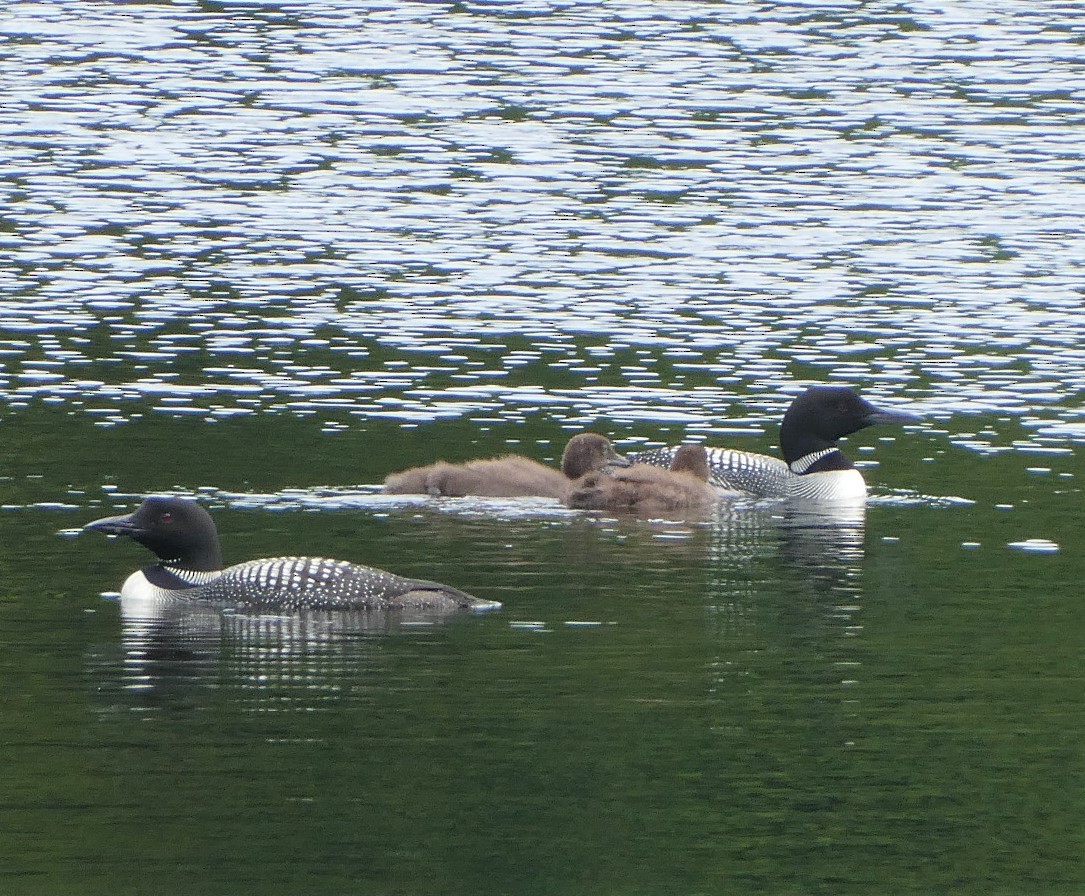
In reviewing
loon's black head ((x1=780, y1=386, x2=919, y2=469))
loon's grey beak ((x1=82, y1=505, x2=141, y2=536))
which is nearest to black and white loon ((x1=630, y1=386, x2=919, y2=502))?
loon's black head ((x1=780, y1=386, x2=919, y2=469))

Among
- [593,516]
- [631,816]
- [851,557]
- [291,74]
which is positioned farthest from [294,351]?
[291,74]

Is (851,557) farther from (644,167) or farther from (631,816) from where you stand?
(644,167)

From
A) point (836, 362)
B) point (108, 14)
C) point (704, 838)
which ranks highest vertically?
point (108, 14)

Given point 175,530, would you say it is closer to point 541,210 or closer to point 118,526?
point 118,526

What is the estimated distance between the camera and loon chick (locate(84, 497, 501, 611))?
1438 centimetres

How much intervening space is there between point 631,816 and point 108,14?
38.3 meters

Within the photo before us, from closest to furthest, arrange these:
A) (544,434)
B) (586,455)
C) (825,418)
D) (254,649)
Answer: (254,649)
(586,455)
(825,418)
(544,434)

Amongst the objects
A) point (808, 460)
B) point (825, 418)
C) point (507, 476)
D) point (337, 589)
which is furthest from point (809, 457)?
point (337, 589)

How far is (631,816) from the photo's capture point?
34.8ft

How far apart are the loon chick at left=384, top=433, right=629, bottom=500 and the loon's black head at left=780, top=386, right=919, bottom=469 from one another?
1781 millimetres

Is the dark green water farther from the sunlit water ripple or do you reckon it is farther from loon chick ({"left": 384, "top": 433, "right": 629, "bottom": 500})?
the sunlit water ripple

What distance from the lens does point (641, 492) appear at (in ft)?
59.1

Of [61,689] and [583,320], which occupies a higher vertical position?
[583,320]

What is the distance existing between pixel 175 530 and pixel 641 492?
4155mm
